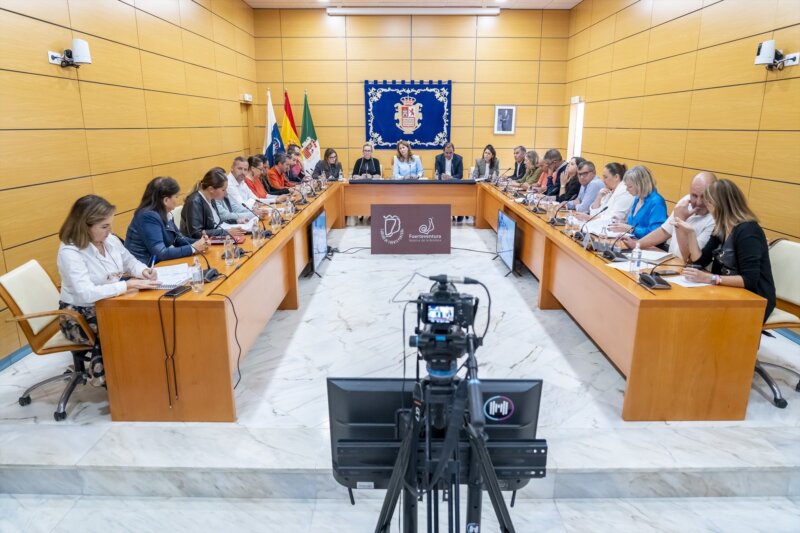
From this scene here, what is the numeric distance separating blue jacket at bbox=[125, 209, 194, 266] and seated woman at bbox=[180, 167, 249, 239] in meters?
0.53

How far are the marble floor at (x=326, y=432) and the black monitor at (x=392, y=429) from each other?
0.74 meters

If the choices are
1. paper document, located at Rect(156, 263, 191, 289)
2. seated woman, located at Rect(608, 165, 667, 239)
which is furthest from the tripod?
seated woman, located at Rect(608, 165, 667, 239)

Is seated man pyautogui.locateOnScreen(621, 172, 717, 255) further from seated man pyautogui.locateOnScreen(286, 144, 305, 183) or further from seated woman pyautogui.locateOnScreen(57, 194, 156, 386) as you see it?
seated man pyautogui.locateOnScreen(286, 144, 305, 183)

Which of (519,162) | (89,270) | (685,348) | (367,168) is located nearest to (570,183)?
(519,162)

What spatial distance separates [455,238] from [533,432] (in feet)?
18.5

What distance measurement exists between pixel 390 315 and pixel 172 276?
5.94 feet

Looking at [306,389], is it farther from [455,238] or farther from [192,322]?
[455,238]

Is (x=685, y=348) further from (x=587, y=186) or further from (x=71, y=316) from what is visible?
(x=71, y=316)

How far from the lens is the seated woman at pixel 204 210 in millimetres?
3904

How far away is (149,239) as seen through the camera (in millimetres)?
3191

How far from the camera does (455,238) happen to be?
6.89 m

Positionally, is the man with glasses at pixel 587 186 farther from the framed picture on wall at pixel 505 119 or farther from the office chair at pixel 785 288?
the framed picture on wall at pixel 505 119

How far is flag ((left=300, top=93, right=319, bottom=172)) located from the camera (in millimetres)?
8906

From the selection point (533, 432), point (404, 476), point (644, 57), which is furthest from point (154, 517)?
point (644, 57)
